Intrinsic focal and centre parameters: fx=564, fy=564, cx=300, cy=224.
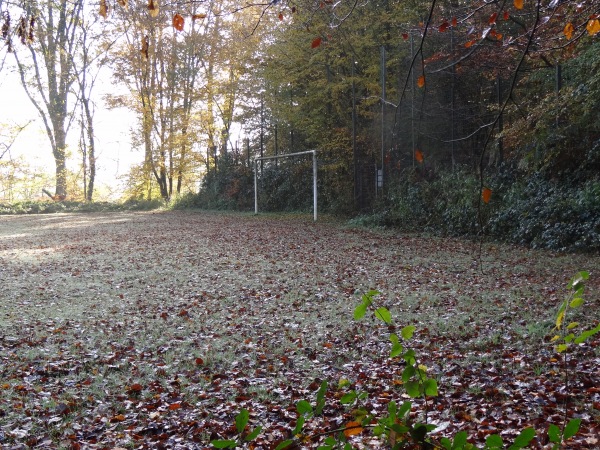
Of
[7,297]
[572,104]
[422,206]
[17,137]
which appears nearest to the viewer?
[7,297]

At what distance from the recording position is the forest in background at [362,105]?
9211mm

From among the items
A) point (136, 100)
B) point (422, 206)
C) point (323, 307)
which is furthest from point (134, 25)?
point (323, 307)

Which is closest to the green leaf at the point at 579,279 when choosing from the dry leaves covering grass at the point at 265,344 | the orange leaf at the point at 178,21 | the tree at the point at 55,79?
the dry leaves covering grass at the point at 265,344

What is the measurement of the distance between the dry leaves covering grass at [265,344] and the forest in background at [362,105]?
4.80 feet

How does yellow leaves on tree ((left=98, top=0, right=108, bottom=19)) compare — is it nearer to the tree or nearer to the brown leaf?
the brown leaf

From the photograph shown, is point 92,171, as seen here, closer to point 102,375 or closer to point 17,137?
point 17,137

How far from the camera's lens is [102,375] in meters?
4.47

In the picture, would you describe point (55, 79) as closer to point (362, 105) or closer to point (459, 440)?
point (362, 105)

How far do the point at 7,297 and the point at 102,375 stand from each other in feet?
13.5

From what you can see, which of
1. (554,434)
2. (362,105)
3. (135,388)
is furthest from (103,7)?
(362,105)

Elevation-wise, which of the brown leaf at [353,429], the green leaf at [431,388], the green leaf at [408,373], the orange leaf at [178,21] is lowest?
the brown leaf at [353,429]

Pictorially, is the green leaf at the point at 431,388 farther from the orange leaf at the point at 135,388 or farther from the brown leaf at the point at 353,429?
the orange leaf at the point at 135,388

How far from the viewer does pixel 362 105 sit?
753 inches

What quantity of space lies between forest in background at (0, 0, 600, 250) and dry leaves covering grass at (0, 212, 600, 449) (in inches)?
57.6
